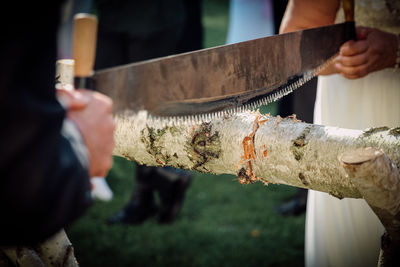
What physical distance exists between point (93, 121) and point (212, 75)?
532 mm

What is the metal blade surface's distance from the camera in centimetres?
115

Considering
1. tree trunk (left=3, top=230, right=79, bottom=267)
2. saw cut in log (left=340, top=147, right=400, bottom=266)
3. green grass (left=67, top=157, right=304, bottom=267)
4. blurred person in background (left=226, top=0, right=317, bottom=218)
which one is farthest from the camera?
blurred person in background (left=226, top=0, right=317, bottom=218)

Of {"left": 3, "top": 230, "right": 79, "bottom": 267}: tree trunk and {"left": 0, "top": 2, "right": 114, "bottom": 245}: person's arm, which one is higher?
{"left": 0, "top": 2, "right": 114, "bottom": 245}: person's arm

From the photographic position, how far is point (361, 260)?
1.87m

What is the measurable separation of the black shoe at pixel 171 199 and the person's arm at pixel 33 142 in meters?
2.61

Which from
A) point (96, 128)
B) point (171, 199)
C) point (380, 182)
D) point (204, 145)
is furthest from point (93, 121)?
point (171, 199)

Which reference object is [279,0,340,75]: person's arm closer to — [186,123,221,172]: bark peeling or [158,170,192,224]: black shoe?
[186,123,221,172]: bark peeling

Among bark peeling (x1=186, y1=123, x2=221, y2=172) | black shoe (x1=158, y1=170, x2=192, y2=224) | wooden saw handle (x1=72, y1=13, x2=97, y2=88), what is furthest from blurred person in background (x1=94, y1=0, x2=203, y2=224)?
wooden saw handle (x1=72, y1=13, x2=97, y2=88)

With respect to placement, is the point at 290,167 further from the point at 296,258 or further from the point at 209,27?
the point at 209,27

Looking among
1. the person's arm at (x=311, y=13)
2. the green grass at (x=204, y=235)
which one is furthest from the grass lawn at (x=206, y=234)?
the person's arm at (x=311, y=13)

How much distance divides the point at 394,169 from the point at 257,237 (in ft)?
7.35

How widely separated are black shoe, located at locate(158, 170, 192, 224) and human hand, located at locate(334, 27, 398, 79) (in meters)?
2.01

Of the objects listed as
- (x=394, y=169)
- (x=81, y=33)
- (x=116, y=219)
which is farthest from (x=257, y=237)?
Result: (x=81, y=33)

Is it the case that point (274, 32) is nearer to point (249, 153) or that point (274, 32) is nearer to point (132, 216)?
point (132, 216)
